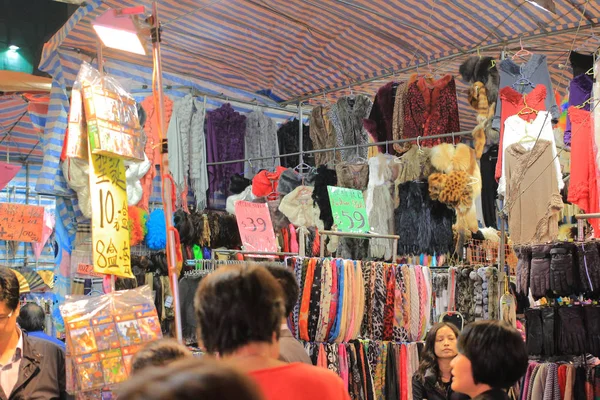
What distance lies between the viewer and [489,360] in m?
2.90

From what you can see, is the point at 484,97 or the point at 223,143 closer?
the point at 484,97

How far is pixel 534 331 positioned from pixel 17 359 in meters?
3.91

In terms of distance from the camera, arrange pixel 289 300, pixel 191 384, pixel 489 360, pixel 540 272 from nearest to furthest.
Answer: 1. pixel 191 384
2. pixel 489 360
3. pixel 289 300
4. pixel 540 272

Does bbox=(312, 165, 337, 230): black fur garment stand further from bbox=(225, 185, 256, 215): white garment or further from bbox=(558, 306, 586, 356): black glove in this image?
bbox=(558, 306, 586, 356): black glove

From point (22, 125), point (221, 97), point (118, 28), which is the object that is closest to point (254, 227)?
point (118, 28)

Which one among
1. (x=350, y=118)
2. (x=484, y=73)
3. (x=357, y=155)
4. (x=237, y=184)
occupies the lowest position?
(x=237, y=184)

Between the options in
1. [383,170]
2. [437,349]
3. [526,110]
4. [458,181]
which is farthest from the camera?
[383,170]

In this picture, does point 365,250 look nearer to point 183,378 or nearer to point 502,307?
point 502,307

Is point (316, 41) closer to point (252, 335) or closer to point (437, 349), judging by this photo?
point (437, 349)

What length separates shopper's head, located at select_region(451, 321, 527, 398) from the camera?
289cm

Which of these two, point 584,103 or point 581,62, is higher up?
point 581,62

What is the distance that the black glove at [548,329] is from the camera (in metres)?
5.59

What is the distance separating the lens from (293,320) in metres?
5.43

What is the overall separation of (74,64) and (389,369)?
430 cm
